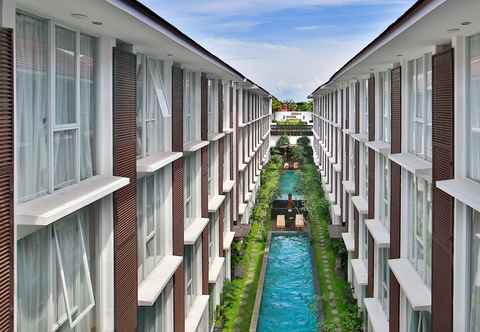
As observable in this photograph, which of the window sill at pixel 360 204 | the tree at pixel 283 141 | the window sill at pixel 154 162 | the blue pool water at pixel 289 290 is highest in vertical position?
the tree at pixel 283 141

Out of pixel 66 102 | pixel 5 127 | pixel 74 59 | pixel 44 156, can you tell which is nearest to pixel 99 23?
pixel 74 59

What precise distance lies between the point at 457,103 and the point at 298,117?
186 feet

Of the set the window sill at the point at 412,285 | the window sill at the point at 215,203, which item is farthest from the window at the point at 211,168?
the window sill at the point at 412,285

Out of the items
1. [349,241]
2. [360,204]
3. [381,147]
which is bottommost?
[349,241]

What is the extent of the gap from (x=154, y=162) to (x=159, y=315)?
285 centimetres

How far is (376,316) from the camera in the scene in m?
12.7

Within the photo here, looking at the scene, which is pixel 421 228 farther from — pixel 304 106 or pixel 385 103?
pixel 304 106

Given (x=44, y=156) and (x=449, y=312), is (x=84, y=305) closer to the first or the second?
(x=44, y=156)


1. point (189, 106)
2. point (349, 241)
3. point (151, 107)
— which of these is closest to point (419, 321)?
point (151, 107)

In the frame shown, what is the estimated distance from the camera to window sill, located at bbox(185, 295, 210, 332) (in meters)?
12.1

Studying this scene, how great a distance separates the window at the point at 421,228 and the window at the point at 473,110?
2.11 m

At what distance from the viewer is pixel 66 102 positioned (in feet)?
20.5

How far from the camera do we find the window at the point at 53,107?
17.3ft

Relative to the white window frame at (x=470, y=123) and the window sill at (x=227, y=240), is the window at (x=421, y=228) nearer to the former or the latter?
the white window frame at (x=470, y=123)
